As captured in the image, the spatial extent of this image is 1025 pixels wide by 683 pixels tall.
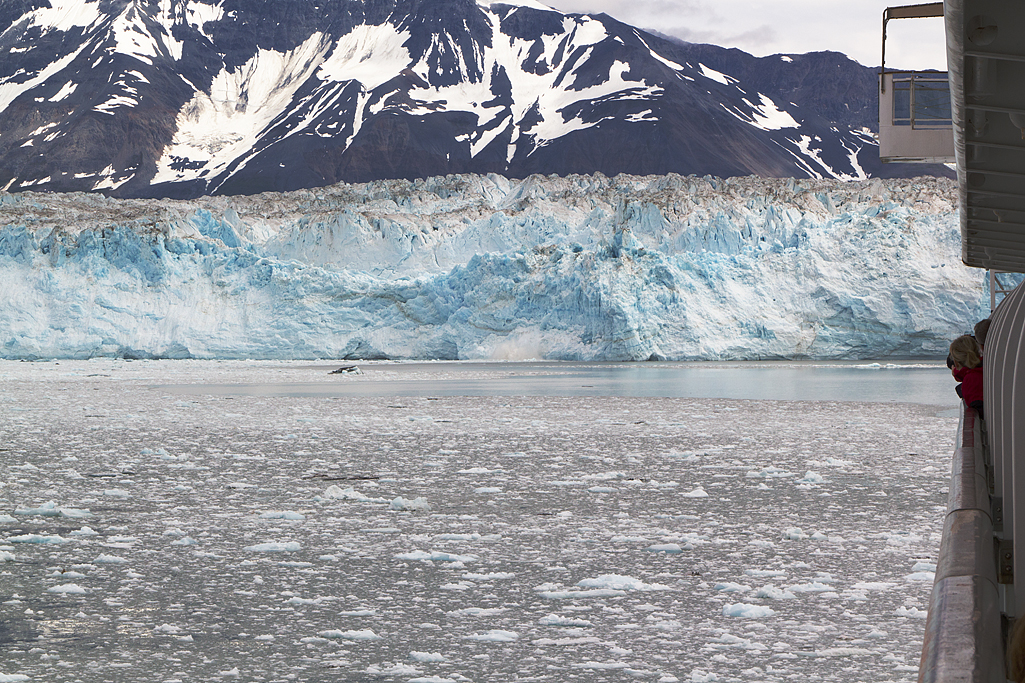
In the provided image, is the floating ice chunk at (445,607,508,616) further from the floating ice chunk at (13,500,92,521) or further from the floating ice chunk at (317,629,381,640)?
the floating ice chunk at (13,500,92,521)

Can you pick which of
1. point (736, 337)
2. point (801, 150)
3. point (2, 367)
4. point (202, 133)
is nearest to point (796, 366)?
point (736, 337)

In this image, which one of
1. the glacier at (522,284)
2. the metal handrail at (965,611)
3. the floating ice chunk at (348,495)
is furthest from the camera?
the glacier at (522,284)

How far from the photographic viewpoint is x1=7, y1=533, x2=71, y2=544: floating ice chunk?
371 cm

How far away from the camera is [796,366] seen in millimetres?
22188

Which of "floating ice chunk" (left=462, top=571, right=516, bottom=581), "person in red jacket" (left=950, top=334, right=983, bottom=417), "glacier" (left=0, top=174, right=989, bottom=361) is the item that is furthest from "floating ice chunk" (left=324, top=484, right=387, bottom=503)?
"glacier" (left=0, top=174, right=989, bottom=361)

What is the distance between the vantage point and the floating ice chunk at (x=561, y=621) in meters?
2.66

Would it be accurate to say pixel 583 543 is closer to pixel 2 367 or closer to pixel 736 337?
pixel 736 337

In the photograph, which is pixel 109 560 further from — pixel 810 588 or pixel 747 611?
pixel 810 588

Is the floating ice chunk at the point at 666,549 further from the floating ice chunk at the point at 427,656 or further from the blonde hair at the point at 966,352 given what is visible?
the blonde hair at the point at 966,352

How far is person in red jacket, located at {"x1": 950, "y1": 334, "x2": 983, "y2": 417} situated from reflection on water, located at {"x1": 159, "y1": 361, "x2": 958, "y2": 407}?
6243 mm

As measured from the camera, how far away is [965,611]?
1.52 meters

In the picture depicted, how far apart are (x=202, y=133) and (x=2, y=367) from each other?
265ft

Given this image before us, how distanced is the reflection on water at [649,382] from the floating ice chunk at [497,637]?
977 centimetres

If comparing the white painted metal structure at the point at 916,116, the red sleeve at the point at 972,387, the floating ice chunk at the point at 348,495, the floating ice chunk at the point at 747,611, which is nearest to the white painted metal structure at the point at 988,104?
the red sleeve at the point at 972,387
